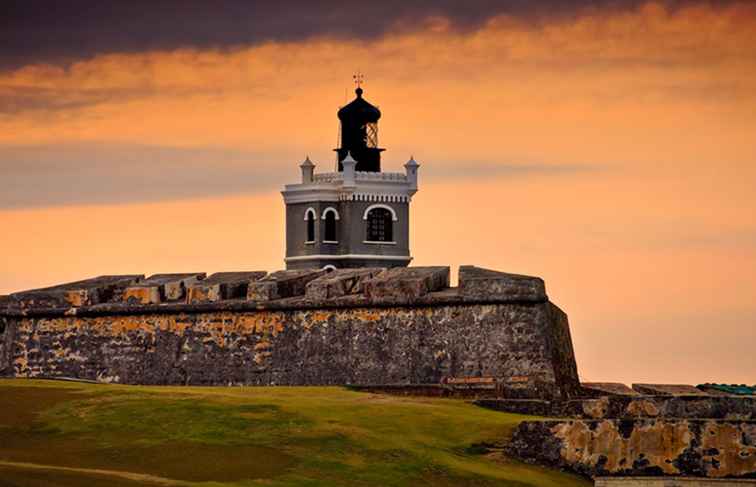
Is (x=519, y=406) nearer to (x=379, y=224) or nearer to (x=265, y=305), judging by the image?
(x=265, y=305)

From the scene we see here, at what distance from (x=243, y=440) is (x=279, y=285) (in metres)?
15.1

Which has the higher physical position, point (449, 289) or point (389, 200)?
point (389, 200)

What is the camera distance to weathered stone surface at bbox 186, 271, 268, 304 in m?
45.5

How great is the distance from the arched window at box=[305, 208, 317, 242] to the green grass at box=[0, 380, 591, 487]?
54709mm

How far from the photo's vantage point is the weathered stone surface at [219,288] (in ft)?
149

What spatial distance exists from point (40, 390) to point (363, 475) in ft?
31.2

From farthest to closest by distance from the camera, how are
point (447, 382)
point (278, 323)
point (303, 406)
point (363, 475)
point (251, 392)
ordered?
point (278, 323)
point (447, 382)
point (251, 392)
point (303, 406)
point (363, 475)

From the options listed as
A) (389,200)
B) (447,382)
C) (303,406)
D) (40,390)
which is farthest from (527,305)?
(389,200)

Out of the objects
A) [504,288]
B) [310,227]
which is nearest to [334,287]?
[504,288]

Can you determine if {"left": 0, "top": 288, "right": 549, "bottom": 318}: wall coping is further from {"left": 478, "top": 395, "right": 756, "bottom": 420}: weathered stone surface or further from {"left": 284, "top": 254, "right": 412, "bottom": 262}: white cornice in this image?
{"left": 284, "top": 254, "right": 412, "bottom": 262}: white cornice

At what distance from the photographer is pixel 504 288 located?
41656 millimetres

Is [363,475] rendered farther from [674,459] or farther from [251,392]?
[251,392]

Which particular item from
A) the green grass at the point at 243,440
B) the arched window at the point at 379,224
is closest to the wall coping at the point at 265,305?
the green grass at the point at 243,440

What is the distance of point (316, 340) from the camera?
43.3 m
